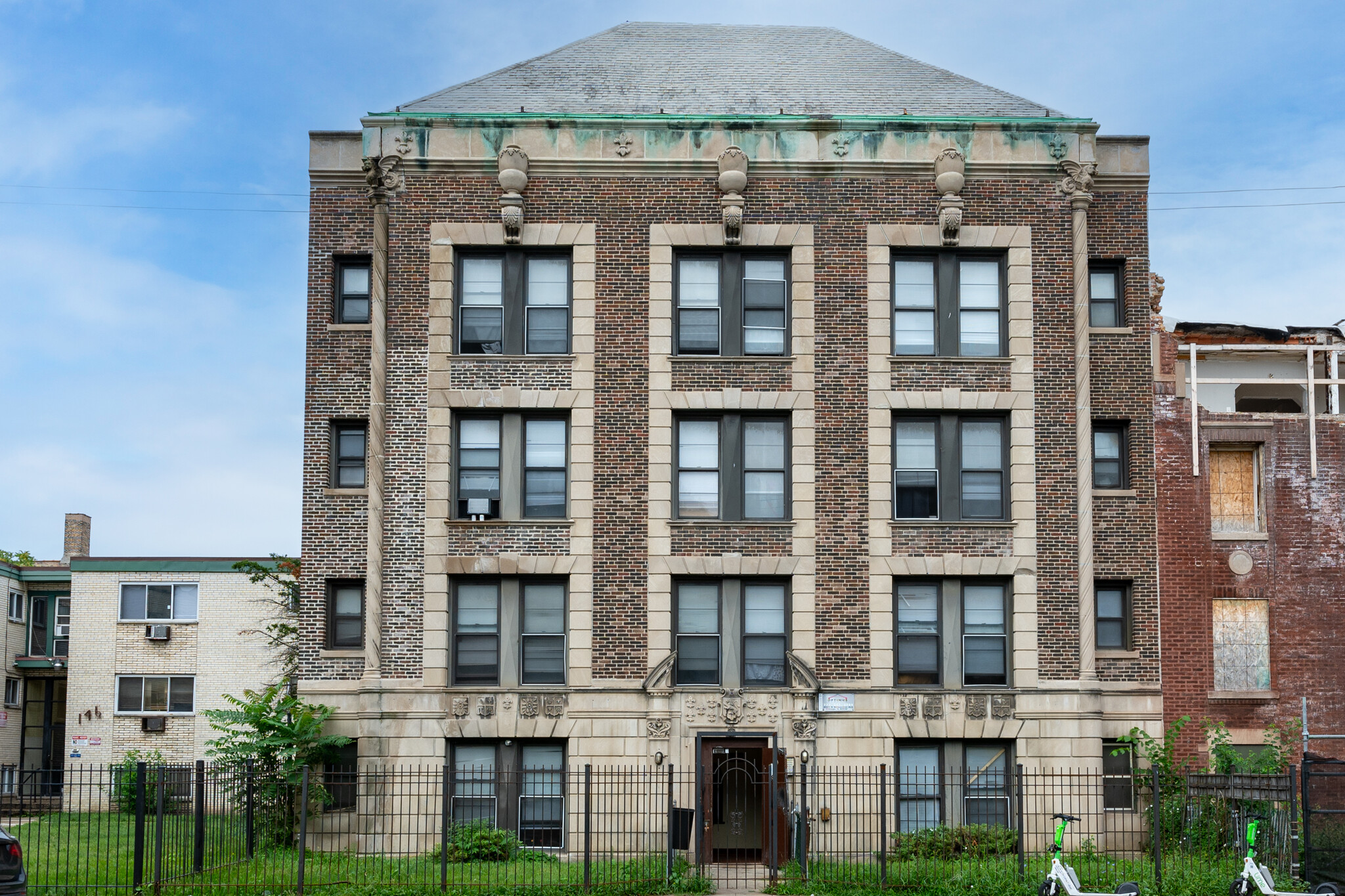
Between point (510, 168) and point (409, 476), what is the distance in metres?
6.21

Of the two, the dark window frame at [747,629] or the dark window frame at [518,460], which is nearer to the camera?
the dark window frame at [747,629]

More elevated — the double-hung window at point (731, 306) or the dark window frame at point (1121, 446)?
the double-hung window at point (731, 306)

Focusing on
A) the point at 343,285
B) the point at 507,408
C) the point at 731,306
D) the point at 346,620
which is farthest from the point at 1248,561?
the point at 343,285

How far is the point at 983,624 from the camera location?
25.6 metres

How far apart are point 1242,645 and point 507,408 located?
1554cm

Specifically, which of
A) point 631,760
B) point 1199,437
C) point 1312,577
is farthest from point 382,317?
point 1312,577

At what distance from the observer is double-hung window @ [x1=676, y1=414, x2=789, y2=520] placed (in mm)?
25609

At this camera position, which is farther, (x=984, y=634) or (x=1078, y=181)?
(x=1078, y=181)

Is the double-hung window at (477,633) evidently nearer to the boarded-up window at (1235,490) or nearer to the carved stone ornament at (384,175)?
the carved stone ornament at (384,175)

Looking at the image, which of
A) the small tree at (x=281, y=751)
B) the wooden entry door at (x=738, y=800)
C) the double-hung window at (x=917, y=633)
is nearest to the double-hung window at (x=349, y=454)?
the small tree at (x=281, y=751)

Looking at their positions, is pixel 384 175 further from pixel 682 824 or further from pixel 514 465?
pixel 682 824

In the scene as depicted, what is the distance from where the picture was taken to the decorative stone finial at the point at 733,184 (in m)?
25.7

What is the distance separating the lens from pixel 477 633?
999 inches

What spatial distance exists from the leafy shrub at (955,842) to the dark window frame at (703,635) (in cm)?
432
